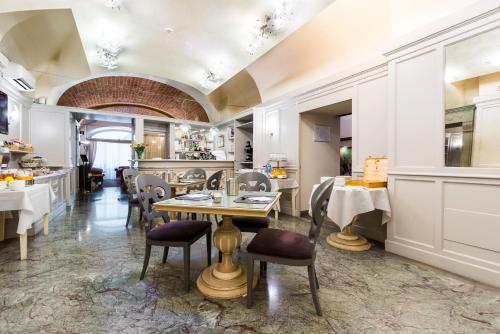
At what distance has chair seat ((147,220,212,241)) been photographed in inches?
74.9

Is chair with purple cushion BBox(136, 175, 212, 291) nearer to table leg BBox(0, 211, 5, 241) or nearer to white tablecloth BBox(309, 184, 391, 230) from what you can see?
white tablecloth BBox(309, 184, 391, 230)

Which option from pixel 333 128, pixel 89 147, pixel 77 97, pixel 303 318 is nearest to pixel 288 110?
pixel 333 128

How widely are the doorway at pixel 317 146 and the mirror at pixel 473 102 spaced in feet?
6.89

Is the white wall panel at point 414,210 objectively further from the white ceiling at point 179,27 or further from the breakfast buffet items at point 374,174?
the white ceiling at point 179,27

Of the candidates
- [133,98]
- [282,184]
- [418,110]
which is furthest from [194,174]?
[133,98]

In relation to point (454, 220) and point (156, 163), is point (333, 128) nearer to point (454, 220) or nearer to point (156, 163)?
point (454, 220)

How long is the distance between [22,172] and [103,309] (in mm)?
2776

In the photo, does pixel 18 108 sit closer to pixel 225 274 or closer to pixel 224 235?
pixel 224 235

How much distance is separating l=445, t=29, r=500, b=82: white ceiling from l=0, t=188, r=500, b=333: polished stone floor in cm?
199

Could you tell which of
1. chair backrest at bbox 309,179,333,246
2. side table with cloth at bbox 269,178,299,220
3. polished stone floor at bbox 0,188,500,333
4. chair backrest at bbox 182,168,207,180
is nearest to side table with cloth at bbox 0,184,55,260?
polished stone floor at bbox 0,188,500,333

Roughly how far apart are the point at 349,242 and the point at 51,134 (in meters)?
7.20

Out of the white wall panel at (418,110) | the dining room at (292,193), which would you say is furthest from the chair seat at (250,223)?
the white wall panel at (418,110)

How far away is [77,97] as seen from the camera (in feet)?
23.7

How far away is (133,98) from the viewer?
27.8 feet
